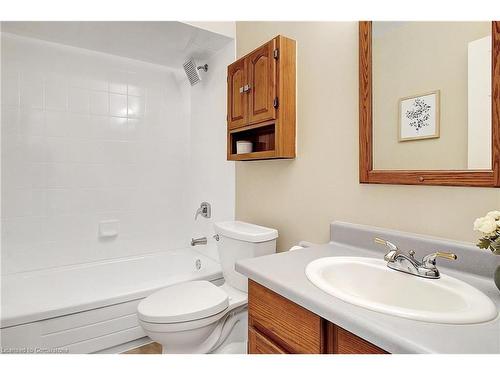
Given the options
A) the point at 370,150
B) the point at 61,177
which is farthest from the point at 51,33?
the point at 370,150

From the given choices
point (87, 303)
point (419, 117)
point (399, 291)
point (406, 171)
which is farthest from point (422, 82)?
point (87, 303)

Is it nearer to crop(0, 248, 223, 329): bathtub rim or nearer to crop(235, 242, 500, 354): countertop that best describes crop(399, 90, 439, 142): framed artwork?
crop(235, 242, 500, 354): countertop

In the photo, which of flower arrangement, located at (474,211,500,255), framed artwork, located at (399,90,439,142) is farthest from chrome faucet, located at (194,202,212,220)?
flower arrangement, located at (474,211,500,255)

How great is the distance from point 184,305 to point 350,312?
Answer: 980 mm

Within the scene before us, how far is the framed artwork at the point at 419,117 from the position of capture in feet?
3.45

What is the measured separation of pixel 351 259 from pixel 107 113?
2.19m

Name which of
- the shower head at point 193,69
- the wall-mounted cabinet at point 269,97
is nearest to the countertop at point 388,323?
the wall-mounted cabinet at point 269,97

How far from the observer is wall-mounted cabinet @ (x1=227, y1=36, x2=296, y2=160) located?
159 centimetres

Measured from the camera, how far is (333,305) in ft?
2.43

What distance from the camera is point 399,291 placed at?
0.97 metres

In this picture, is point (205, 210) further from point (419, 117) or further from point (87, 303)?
point (419, 117)

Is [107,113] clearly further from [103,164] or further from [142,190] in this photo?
[142,190]

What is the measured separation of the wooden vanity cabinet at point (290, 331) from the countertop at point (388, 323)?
40mm

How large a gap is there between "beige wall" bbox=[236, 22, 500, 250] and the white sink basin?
0.76ft
